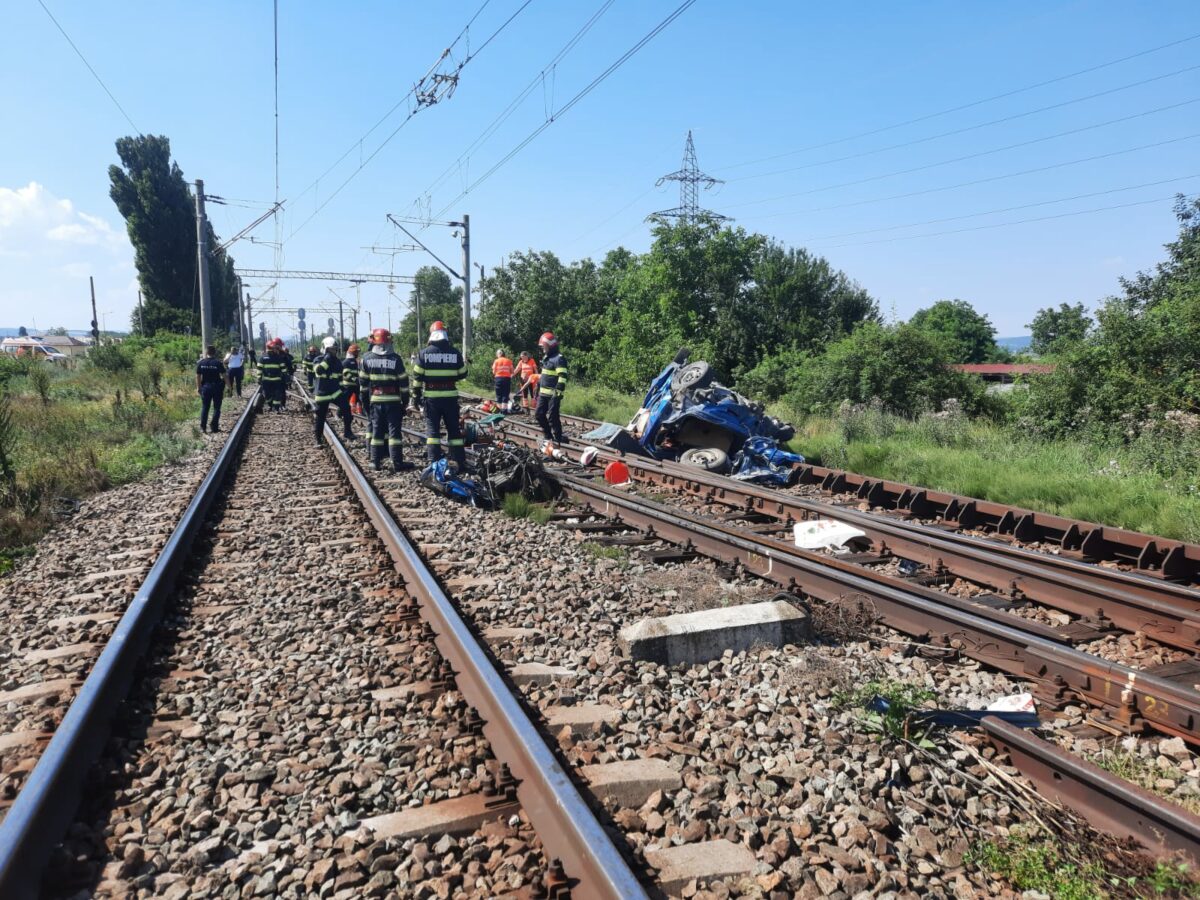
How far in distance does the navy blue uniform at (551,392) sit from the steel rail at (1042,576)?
5.76 metres

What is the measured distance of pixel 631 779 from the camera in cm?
308

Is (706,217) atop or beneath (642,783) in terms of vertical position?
atop

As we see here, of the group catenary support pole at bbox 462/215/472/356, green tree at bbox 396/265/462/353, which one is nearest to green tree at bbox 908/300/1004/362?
green tree at bbox 396/265/462/353

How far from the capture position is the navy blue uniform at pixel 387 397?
10.9 m

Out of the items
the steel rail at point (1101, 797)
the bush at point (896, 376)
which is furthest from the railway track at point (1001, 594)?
the bush at point (896, 376)

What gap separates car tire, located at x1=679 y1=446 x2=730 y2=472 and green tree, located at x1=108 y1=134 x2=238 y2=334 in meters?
60.7

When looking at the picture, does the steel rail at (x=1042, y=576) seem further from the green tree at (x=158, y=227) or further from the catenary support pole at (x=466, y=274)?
the green tree at (x=158, y=227)

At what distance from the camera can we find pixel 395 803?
2.95m

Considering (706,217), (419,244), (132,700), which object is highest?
(706,217)

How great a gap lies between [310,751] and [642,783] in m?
1.43

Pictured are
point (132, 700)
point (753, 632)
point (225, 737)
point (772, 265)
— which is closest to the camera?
point (225, 737)

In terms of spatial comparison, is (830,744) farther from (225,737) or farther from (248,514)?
(248,514)

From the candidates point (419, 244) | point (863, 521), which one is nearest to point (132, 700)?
point (863, 521)

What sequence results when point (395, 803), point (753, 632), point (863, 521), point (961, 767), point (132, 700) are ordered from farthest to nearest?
point (863, 521), point (753, 632), point (132, 700), point (961, 767), point (395, 803)
